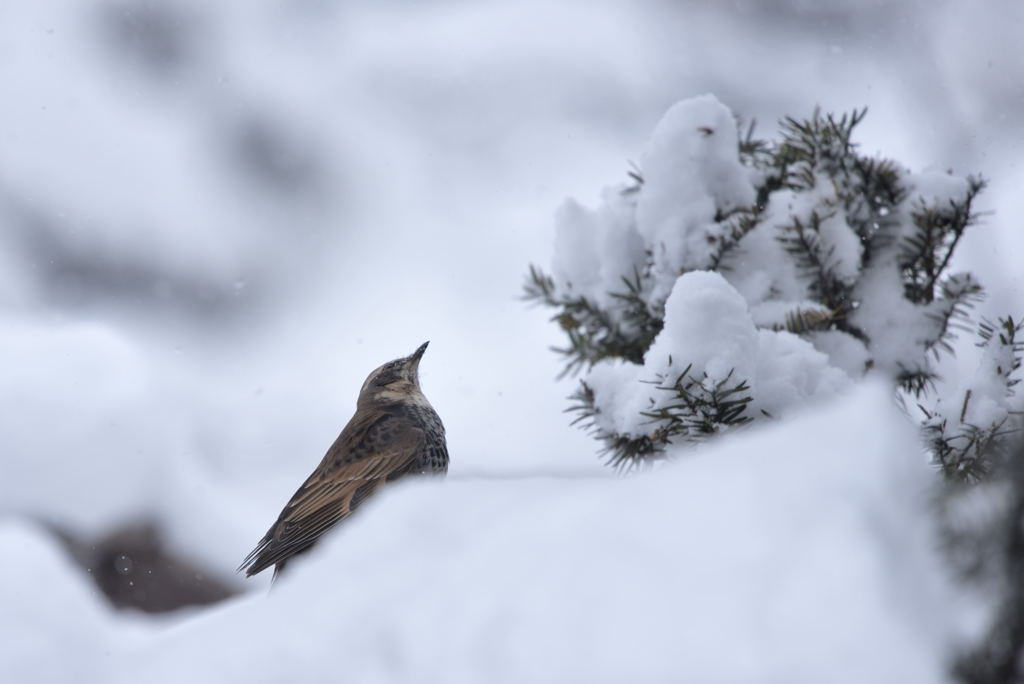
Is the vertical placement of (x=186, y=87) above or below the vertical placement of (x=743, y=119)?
above

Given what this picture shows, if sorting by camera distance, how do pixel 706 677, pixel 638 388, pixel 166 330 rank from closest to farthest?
pixel 706 677 < pixel 638 388 < pixel 166 330

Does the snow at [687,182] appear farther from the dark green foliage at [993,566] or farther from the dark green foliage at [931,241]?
the dark green foliage at [993,566]

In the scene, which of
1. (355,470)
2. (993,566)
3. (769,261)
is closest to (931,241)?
(769,261)

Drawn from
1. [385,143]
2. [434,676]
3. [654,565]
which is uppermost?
[385,143]

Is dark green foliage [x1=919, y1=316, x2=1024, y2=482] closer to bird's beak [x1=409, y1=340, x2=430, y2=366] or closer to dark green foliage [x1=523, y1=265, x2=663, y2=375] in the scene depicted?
dark green foliage [x1=523, y1=265, x2=663, y2=375]

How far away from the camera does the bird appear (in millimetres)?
3236

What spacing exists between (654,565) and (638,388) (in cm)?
140

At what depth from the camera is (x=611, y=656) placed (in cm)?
81

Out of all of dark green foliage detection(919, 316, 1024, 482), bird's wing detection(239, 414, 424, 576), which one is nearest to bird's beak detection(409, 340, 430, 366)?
bird's wing detection(239, 414, 424, 576)

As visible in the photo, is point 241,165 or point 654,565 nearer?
point 654,565

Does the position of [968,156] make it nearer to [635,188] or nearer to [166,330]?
[635,188]

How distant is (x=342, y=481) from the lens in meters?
3.54

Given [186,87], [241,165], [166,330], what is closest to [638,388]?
[166,330]

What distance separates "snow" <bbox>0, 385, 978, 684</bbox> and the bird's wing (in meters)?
2.15
